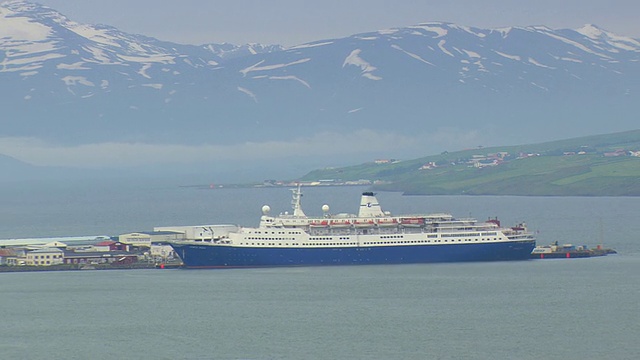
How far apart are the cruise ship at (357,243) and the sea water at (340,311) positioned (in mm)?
989

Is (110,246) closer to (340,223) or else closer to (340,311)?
(340,223)

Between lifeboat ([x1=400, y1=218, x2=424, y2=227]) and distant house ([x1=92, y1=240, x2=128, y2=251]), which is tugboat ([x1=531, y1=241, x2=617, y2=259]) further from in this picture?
distant house ([x1=92, y1=240, x2=128, y2=251])

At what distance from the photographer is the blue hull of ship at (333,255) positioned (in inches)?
2457

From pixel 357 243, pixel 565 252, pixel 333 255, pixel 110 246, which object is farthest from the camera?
pixel 110 246

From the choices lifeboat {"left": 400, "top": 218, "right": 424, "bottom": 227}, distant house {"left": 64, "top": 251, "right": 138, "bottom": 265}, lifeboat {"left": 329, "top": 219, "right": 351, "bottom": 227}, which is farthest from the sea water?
lifeboat {"left": 329, "top": 219, "right": 351, "bottom": 227}

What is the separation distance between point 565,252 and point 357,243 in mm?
8271

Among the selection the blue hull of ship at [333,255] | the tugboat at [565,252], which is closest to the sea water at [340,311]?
the blue hull of ship at [333,255]

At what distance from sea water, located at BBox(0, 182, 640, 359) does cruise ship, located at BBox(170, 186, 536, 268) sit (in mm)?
989

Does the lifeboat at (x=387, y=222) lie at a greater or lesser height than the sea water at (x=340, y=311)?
greater

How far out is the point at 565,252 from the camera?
64938mm

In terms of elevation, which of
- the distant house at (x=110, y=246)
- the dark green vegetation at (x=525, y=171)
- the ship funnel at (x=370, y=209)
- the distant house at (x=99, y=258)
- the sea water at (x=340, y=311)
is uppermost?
the dark green vegetation at (x=525, y=171)

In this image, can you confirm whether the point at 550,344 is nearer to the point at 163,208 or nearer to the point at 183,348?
the point at 183,348

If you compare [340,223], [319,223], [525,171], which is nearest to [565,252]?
[340,223]

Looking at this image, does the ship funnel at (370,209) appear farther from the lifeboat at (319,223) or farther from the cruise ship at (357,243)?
the lifeboat at (319,223)
